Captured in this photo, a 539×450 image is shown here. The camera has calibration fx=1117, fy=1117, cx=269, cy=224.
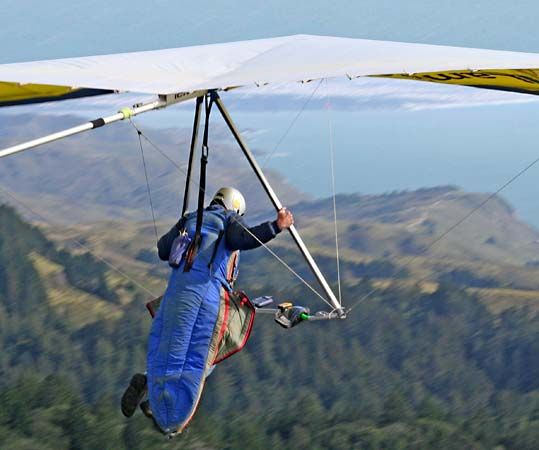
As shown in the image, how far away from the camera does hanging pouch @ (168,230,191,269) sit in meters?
11.6

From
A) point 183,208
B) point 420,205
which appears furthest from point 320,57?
point 420,205

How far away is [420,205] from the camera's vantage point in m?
120

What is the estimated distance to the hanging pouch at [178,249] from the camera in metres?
11.6

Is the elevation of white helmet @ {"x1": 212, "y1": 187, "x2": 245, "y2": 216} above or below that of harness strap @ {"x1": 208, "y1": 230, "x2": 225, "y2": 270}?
above

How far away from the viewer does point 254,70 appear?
12.2 metres

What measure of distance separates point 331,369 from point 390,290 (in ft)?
42.1

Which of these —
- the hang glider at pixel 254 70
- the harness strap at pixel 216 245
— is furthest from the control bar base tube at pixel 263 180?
the harness strap at pixel 216 245

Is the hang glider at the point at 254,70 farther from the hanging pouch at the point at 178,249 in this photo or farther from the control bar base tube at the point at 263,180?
the hanging pouch at the point at 178,249

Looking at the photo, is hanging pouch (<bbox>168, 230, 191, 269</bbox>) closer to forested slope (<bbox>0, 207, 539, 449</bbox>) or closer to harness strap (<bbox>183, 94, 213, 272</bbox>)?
harness strap (<bbox>183, 94, 213, 272</bbox>)

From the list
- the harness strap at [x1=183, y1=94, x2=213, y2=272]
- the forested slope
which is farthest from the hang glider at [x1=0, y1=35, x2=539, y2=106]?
the forested slope

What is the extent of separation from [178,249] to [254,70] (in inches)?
85.6

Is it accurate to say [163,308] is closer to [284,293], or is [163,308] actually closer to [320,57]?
[320,57]

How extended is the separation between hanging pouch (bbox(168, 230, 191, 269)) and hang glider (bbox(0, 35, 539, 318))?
1.21m

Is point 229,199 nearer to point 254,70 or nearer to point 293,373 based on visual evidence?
point 254,70
